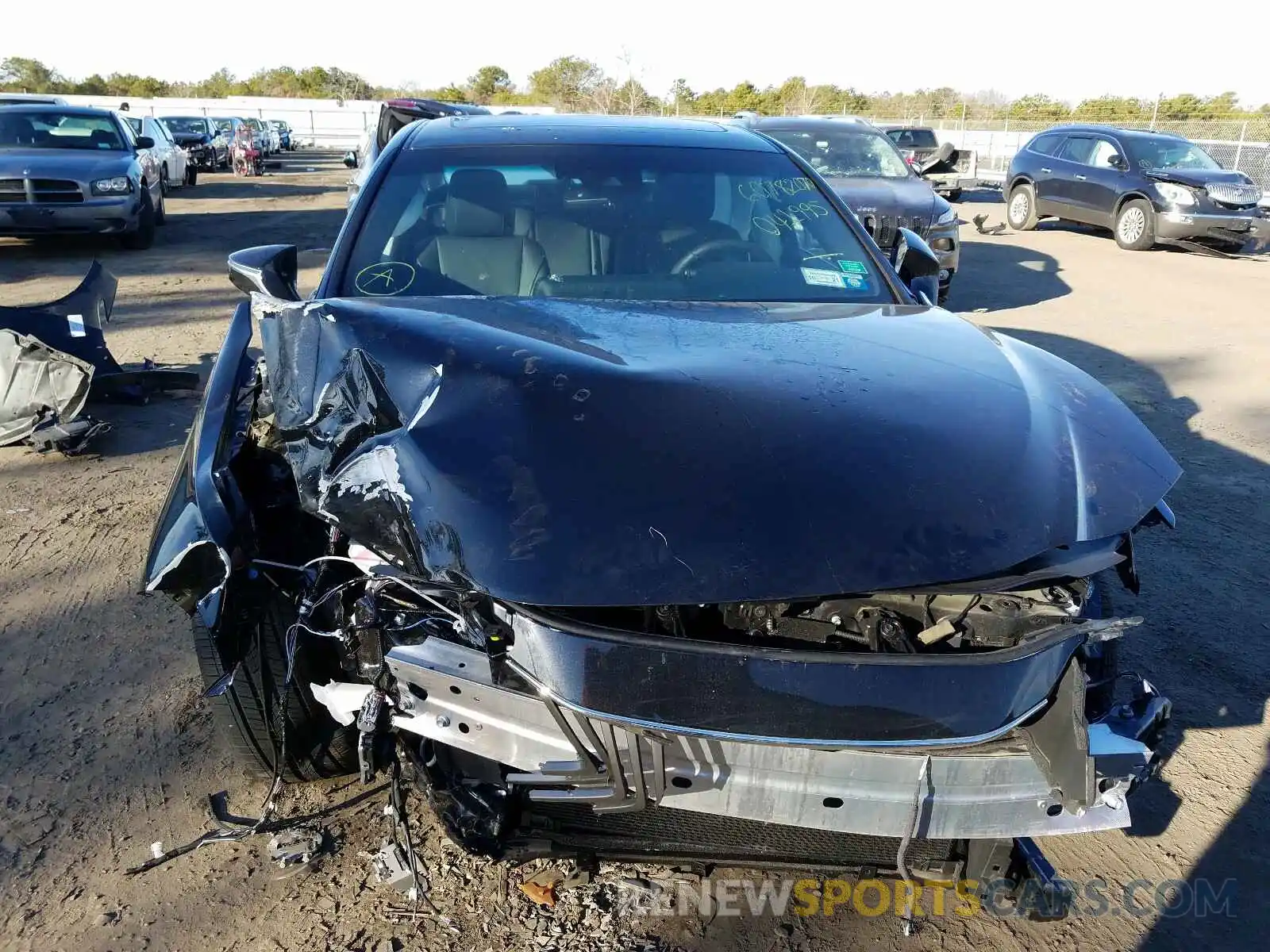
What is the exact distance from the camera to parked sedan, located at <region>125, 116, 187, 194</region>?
15.3 metres

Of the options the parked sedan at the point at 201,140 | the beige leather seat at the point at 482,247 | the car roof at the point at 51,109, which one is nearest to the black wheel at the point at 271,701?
the beige leather seat at the point at 482,247

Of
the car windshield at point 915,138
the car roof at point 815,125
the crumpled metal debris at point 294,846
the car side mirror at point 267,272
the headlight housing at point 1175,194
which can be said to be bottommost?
the crumpled metal debris at point 294,846

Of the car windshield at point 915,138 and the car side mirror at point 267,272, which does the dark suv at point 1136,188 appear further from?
the car side mirror at point 267,272

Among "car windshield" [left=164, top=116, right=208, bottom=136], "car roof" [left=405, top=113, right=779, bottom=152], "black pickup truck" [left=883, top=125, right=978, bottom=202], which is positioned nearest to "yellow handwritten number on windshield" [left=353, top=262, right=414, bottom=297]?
"car roof" [left=405, top=113, right=779, bottom=152]

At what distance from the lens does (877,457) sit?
1.80 meters

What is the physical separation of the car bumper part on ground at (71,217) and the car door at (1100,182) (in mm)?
13496

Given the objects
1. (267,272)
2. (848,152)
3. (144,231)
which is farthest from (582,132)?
(144,231)

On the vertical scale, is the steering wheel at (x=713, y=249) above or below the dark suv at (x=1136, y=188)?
below

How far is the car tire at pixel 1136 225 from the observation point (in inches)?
512

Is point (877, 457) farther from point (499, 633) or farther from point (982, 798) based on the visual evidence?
point (499, 633)

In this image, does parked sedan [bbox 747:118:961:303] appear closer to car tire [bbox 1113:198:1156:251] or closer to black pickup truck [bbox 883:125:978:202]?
black pickup truck [bbox 883:125:978:202]

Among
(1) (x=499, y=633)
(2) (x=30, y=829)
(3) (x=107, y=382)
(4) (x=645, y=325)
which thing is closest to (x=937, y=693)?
(1) (x=499, y=633)

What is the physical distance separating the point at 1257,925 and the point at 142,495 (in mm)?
4635

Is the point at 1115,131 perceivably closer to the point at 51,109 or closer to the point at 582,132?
the point at 582,132
